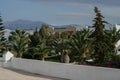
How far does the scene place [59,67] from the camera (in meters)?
20.9

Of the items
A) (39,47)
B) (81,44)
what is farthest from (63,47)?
(39,47)

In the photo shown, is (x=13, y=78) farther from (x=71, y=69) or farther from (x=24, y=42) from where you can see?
(x=24, y=42)

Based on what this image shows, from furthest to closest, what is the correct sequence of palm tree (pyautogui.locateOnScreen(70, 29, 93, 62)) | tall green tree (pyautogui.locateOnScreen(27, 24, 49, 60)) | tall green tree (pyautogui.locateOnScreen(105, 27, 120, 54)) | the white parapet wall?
tall green tree (pyautogui.locateOnScreen(27, 24, 49, 60)) < tall green tree (pyautogui.locateOnScreen(105, 27, 120, 54)) < palm tree (pyautogui.locateOnScreen(70, 29, 93, 62)) < the white parapet wall

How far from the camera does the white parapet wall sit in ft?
56.5

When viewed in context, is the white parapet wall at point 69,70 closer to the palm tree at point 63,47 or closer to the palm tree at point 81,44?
the palm tree at point 63,47

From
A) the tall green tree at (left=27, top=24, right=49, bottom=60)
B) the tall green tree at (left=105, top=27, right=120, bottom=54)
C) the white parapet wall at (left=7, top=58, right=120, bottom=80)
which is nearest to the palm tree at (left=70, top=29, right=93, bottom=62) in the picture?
the tall green tree at (left=105, top=27, right=120, bottom=54)

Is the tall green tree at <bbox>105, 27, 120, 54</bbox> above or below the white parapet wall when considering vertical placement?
above

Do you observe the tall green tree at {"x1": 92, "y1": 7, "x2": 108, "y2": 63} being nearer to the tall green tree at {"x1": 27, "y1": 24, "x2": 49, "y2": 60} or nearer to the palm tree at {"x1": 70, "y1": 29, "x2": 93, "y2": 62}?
the palm tree at {"x1": 70, "y1": 29, "x2": 93, "y2": 62}

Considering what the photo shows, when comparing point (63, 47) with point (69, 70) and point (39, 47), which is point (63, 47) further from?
point (69, 70)

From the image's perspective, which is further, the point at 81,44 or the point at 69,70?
the point at 81,44

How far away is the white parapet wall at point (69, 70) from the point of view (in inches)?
678

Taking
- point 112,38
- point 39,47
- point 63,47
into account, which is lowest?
point 63,47

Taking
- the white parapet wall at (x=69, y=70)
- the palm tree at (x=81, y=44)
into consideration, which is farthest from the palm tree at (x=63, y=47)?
the white parapet wall at (x=69, y=70)

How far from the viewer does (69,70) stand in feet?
65.4
